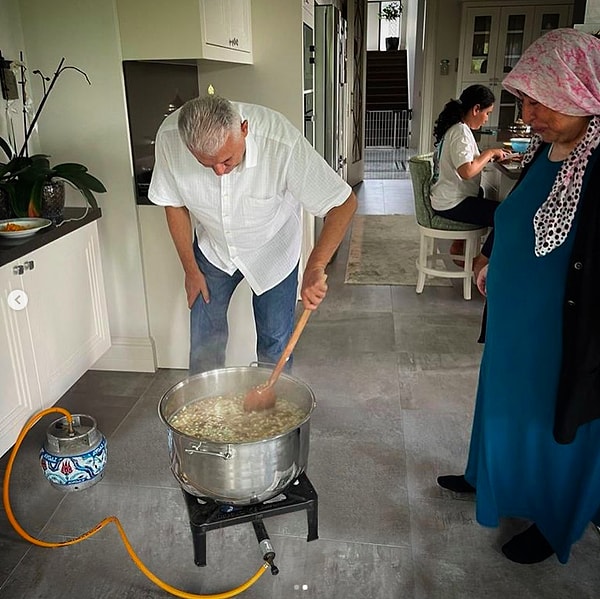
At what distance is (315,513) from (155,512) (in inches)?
21.2

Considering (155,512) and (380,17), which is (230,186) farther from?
(380,17)

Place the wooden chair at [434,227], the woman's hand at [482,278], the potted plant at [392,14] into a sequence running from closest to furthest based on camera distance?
1. the woman's hand at [482,278]
2. the wooden chair at [434,227]
3. the potted plant at [392,14]

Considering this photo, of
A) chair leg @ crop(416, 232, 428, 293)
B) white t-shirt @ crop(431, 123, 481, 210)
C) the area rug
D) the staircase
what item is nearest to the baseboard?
the area rug

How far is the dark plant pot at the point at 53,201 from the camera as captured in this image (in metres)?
2.14

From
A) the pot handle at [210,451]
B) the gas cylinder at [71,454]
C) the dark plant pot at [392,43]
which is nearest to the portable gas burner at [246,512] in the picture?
the pot handle at [210,451]

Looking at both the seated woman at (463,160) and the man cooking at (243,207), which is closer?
the man cooking at (243,207)

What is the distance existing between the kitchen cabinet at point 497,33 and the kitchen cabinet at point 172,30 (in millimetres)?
5542

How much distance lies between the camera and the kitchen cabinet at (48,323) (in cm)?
185

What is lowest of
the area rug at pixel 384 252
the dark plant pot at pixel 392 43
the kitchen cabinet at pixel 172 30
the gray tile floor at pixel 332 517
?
the gray tile floor at pixel 332 517

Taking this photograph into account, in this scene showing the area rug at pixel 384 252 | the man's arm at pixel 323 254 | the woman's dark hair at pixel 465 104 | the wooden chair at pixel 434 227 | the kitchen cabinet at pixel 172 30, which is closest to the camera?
the man's arm at pixel 323 254

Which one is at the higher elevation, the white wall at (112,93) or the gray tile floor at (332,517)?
the white wall at (112,93)

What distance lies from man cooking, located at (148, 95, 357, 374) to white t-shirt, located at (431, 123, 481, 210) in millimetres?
1586

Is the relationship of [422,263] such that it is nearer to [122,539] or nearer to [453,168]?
[453,168]

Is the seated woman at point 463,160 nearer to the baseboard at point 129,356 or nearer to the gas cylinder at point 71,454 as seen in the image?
the baseboard at point 129,356
